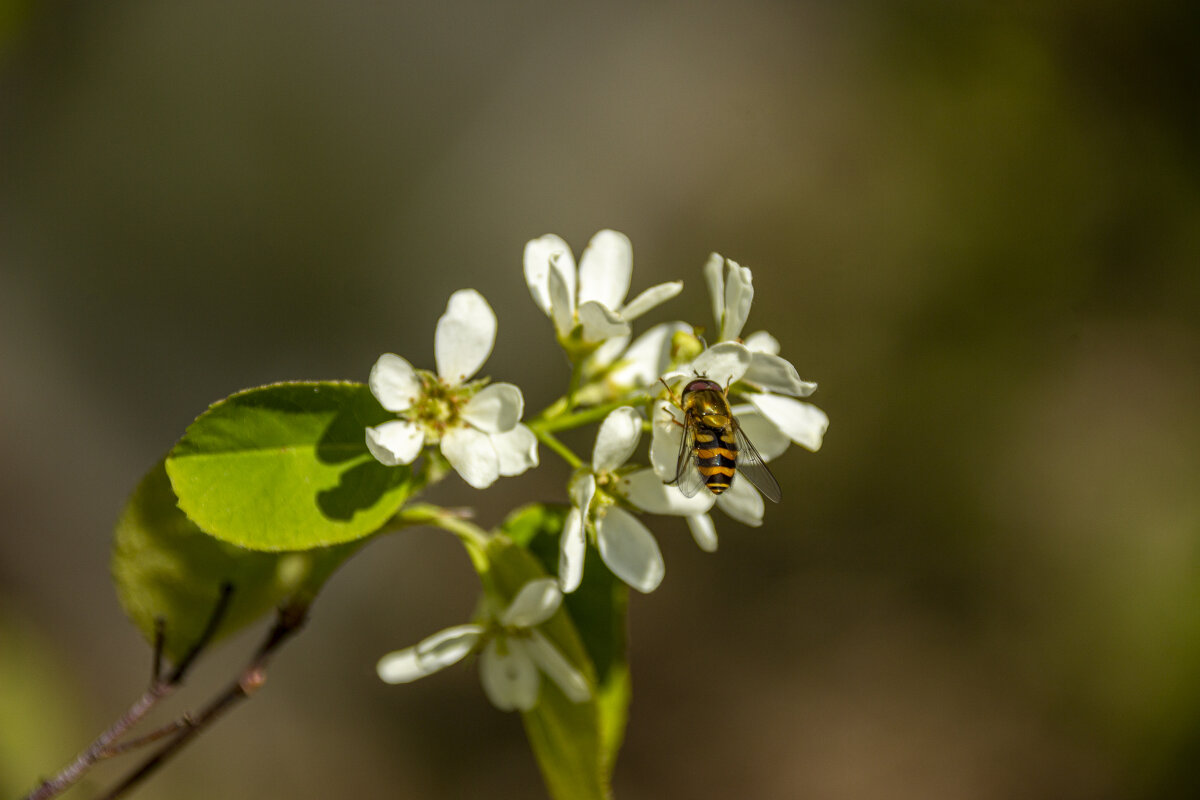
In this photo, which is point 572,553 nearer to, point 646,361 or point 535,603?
point 535,603

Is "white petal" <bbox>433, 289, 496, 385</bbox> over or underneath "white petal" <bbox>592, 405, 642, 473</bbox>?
over

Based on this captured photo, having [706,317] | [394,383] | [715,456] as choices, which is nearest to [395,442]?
[394,383]

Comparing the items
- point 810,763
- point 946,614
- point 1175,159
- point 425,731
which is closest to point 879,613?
point 946,614

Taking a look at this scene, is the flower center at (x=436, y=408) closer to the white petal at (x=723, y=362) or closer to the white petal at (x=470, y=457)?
the white petal at (x=470, y=457)

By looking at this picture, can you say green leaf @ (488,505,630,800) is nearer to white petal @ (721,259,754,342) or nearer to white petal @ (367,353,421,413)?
white petal @ (367,353,421,413)

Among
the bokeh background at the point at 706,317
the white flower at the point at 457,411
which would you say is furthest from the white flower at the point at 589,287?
the bokeh background at the point at 706,317

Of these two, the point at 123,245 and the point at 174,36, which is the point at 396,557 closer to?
the point at 123,245

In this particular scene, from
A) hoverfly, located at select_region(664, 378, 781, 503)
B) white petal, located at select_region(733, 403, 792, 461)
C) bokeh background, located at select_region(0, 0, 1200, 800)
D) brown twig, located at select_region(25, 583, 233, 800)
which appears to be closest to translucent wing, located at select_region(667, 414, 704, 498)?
hoverfly, located at select_region(664, 378, 781, 503)
